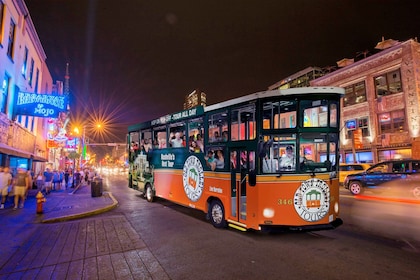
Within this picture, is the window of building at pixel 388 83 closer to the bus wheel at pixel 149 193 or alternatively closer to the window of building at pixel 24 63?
the bus wheel at pixel 149 193

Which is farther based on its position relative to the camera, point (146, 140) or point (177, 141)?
point (146, 140)

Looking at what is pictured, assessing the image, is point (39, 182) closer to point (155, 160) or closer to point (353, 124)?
point (155, 160)

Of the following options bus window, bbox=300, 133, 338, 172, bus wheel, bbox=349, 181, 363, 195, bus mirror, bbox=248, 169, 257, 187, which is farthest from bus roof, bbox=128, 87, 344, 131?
bus wheel, bbox=349, 181, 363, 195

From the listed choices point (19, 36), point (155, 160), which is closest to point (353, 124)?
point (155, 160)

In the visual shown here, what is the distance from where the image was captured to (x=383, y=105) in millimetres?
23875

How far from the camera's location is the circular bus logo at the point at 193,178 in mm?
8844

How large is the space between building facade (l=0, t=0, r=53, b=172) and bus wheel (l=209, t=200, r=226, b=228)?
1089 cm

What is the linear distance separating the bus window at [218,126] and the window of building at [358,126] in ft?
74.0

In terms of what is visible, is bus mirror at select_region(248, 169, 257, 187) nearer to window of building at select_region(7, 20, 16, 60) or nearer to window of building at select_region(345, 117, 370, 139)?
window of building at select_region(7, 20, 16, 60)

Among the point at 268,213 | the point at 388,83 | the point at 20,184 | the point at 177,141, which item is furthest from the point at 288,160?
the point at 388,83

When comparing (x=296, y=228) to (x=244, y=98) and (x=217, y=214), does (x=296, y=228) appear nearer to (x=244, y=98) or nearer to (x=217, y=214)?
(x=217, y=214)

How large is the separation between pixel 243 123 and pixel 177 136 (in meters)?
3.75

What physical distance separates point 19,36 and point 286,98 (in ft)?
58.5

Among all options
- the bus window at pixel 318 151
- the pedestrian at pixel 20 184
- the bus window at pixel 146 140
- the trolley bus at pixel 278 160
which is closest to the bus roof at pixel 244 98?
the trolley bus at pixel 278 160
